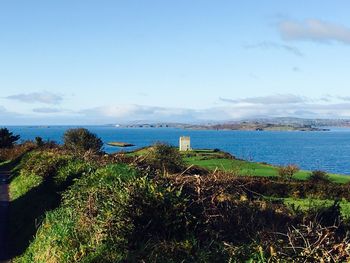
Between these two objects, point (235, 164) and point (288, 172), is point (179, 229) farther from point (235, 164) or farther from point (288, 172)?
point (235, 164)

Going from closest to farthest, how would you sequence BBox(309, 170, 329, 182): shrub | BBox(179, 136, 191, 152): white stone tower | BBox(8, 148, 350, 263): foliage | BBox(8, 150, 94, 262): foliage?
1. BBox(8, 148, 350, 263): foliage
2. BBox(8, 150, 94, 262): foliage
3. BBox(309, 170, 329, 182): shrub
4. BBox(179, 136, 191, 152): white stone tower

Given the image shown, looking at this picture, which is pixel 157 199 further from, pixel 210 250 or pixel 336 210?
pixel 336 210

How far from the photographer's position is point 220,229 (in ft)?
38.9

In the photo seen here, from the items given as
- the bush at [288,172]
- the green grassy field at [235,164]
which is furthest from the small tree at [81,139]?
the bush at [288,172]

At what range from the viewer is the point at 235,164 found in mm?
52344

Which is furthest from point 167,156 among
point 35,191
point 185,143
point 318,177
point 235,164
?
point 185,143

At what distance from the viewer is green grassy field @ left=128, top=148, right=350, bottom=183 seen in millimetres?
52781

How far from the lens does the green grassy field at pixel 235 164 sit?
52.8 m

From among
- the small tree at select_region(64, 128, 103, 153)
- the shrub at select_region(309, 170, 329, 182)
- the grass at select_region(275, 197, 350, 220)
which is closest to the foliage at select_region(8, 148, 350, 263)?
the grass at select_region(275, 197, 350, 220)

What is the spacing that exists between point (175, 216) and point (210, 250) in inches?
53.8

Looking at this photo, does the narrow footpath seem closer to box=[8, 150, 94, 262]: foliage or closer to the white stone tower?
box=[8, 150, 94, 262]: foliage

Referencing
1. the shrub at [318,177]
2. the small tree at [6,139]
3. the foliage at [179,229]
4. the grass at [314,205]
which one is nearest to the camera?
the foliage at [179,229]

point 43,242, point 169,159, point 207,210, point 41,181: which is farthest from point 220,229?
point 169,159

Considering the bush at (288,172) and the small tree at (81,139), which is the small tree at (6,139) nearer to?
the small tree at (81,139)
